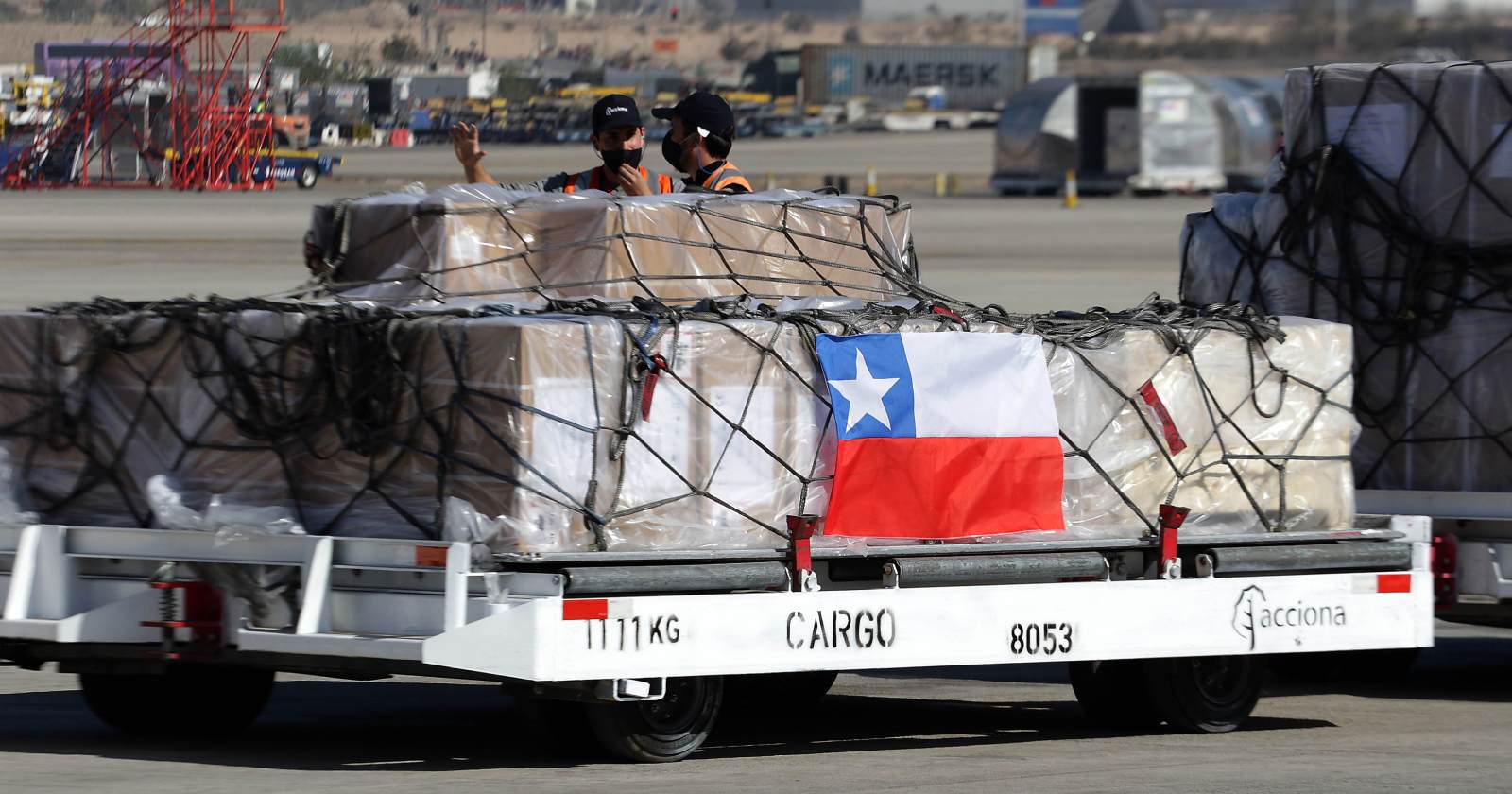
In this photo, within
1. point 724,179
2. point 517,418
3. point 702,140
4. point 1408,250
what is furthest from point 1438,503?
point 517,418

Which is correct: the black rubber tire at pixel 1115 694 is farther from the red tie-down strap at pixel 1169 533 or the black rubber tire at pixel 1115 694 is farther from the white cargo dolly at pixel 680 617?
the red tie-down strap at pixel 1169 533

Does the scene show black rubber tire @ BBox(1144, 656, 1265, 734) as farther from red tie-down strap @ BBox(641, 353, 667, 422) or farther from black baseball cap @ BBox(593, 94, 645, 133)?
black baseball cap @ BBox(593, 94, 645, 133)

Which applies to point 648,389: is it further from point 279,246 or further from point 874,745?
point 279,246

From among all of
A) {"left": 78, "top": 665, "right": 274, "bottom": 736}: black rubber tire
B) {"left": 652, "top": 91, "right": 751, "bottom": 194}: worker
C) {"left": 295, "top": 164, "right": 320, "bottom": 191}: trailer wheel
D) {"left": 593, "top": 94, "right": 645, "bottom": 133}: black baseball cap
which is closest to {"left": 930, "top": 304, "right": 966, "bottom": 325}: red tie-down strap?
{"left": 652, "top": 91, "right": 751, "bottom": 194}: worker

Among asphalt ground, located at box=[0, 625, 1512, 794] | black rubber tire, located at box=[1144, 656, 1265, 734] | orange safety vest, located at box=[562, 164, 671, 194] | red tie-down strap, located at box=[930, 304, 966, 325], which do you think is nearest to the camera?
asphalt ground, located at box=[0, 625, 1512, 794]

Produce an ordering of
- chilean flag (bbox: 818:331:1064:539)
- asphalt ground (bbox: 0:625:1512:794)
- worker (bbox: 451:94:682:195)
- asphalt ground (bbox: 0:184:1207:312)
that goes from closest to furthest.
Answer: asphalt ground (bbox: 0:625:1512:794), chilean flag (bbox: 818:331:1064:539), worker (bbox: 451:94:682:195), asphalt ground (bbox: 0:184:1207:312)

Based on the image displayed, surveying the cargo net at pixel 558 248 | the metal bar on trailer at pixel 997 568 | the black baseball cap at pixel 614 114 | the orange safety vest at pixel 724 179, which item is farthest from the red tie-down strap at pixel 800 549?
the black baseball cap at pixel 614 114

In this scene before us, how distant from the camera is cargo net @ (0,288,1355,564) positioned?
7.34 meters

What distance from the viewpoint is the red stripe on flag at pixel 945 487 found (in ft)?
26.3

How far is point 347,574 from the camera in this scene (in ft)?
24.4

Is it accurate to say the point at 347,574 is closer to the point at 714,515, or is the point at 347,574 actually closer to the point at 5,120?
the point at 714,515

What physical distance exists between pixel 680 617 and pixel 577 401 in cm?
72

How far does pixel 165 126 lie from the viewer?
200 feet

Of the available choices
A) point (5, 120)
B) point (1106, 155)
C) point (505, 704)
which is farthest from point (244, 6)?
point (505, 704)
